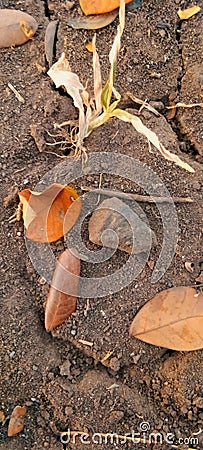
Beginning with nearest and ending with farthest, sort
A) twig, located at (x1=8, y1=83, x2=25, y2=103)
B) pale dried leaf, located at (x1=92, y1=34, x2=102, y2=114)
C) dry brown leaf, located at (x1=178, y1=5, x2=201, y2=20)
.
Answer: pale dried leaf, located at (x1=92, y1=34, x2=102, y2=114)
twig, located at (x1=8, y1=83, x2=25, y2=103)
dry brown leaf, located at (x1=178, y1=5, x2=201, y2=20)

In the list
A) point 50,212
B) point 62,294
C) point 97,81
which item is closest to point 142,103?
point 97,81

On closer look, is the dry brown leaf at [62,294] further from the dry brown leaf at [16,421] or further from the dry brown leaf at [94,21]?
the dry brown leaf at [94,21]

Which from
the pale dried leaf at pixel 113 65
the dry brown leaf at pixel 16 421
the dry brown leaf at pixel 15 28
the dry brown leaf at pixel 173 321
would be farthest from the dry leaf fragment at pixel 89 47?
the dry brown leaf at pixel 16 421

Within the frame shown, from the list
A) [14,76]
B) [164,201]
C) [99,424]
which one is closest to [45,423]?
[99,424]

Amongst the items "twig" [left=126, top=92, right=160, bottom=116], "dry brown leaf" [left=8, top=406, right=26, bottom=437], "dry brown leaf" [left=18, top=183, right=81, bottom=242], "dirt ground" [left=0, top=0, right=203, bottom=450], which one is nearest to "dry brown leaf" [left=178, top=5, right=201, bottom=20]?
"dirt ground" [left=0, top=0, right=203, bottom=450]

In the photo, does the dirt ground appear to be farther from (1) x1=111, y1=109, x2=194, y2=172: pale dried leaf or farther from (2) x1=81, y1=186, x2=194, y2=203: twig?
(1) x1=111, y1=109, x2=194, y2=172: pale dried leaf

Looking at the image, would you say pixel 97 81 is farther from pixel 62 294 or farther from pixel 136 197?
pixel 62 294
